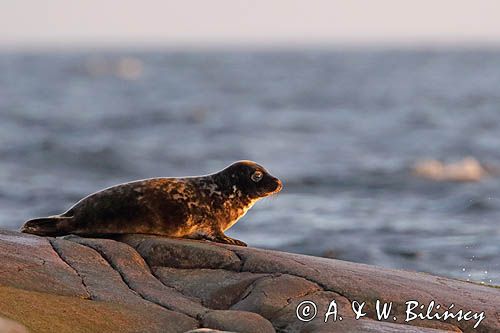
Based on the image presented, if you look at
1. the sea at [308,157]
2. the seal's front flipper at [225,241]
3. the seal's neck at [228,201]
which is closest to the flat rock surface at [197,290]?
the seal's front flipper at [225,241]

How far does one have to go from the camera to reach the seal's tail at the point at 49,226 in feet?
26.6

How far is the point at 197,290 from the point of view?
6852 millimetres

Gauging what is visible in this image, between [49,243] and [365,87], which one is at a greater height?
[365,87]

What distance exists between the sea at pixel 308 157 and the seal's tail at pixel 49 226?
4.00 metres

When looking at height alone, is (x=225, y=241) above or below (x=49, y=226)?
below

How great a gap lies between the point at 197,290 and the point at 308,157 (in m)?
18.5

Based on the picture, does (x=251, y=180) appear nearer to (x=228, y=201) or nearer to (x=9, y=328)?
(x=228, y=201)

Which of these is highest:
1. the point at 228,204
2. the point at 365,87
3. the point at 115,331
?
the point at 365,87

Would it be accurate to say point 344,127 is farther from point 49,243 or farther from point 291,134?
point 49,243

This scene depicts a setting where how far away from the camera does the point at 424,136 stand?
31.0m

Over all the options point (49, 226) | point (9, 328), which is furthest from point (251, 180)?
point (9, 328)

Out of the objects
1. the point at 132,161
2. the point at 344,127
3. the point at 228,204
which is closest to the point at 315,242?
the point at 228,204

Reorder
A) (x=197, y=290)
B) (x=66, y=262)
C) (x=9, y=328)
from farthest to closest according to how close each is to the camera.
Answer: (x=66, y=262)
(x=197, y=290)
(x=9, y=328)

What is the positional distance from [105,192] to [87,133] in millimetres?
23933
